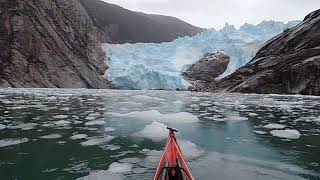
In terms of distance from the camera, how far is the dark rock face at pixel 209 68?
2026 inches

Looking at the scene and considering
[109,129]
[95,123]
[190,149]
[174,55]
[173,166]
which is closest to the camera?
[173,166]

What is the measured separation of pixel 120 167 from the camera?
6.11 m

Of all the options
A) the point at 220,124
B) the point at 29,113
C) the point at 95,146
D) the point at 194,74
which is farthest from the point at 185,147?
the point at 194,74

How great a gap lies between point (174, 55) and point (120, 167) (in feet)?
169

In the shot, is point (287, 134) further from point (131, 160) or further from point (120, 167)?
point (120, 167)

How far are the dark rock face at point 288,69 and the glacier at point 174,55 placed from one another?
9507 millimetres

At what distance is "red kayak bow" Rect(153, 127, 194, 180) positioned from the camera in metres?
4.73

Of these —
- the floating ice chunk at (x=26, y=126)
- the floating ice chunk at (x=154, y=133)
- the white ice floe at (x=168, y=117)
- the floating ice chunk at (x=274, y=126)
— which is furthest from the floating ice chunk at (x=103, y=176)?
the floating ice chunk at (x=274, y=126)

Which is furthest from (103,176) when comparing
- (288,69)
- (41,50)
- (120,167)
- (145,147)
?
→ (41,50)

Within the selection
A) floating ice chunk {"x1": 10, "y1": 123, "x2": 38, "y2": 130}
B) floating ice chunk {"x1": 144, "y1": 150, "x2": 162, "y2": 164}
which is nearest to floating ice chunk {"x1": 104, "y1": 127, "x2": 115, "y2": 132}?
floating ice chunk {"x1": 10, "y1": 123, "x2": 38, "y2": 130}

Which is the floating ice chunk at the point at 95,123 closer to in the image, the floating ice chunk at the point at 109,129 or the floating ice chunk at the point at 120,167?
the floating ice chunk at the point at 109,129

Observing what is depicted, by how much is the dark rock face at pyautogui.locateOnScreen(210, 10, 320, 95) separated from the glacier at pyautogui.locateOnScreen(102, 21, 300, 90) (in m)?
9.51

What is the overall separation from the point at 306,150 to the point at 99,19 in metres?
74.7

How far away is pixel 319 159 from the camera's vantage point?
6.87 metres
